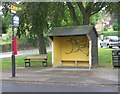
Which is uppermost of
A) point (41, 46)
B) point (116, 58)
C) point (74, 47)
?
point (41, 46)

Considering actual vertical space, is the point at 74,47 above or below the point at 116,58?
above

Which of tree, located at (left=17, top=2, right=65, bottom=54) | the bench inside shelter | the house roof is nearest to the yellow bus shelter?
the house roof

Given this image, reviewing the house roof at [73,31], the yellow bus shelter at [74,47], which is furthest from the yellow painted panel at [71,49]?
the house roof at [73,31]

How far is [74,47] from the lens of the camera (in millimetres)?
21547

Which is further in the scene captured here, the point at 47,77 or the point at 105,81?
the point at 47,77

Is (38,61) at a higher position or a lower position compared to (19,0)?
lower

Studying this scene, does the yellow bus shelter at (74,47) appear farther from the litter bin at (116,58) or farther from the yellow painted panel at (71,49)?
the litter bin at (116,58)

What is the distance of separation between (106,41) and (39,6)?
27105 mm

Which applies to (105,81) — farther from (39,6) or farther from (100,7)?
(100,7)

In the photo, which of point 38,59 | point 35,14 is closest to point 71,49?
point 38,59

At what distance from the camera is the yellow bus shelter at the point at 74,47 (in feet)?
66.6

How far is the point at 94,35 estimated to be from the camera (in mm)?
20641

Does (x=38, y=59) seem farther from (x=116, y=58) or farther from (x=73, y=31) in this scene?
(x=116, y=58)

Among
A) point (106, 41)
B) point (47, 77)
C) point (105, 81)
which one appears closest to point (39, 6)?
point (47, 77)
